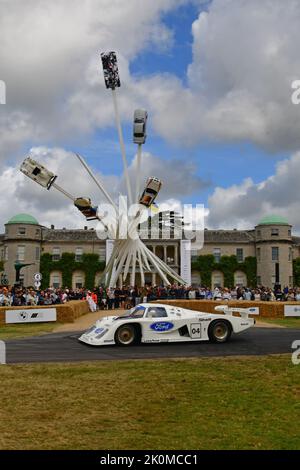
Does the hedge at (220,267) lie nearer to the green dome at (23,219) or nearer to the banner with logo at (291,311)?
the green dome at (23,219)

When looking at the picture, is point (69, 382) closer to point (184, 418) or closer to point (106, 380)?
point (106, 380)

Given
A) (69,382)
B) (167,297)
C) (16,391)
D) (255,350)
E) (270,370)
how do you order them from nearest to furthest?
(16,391) → (69,382) → (270,370) → (255,350) → (167,297)

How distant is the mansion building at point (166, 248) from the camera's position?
8544cm

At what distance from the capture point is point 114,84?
49.3 meters

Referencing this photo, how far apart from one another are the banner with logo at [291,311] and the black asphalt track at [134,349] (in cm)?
962

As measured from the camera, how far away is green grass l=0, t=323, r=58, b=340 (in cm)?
2138

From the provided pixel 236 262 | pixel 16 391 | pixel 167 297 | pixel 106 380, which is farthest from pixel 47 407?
pixel 236 262

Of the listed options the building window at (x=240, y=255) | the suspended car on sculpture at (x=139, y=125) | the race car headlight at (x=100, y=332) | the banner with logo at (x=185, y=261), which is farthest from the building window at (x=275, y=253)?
the race car headlight at (x=100, y=332)

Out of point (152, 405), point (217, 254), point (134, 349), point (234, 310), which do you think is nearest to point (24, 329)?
point (134, 349)

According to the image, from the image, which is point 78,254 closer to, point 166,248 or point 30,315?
point 166,248

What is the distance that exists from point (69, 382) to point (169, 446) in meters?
4.54

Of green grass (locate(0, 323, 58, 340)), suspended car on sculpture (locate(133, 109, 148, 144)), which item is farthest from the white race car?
suspended car on sculpture (locate(133, 109, 148, 144))
